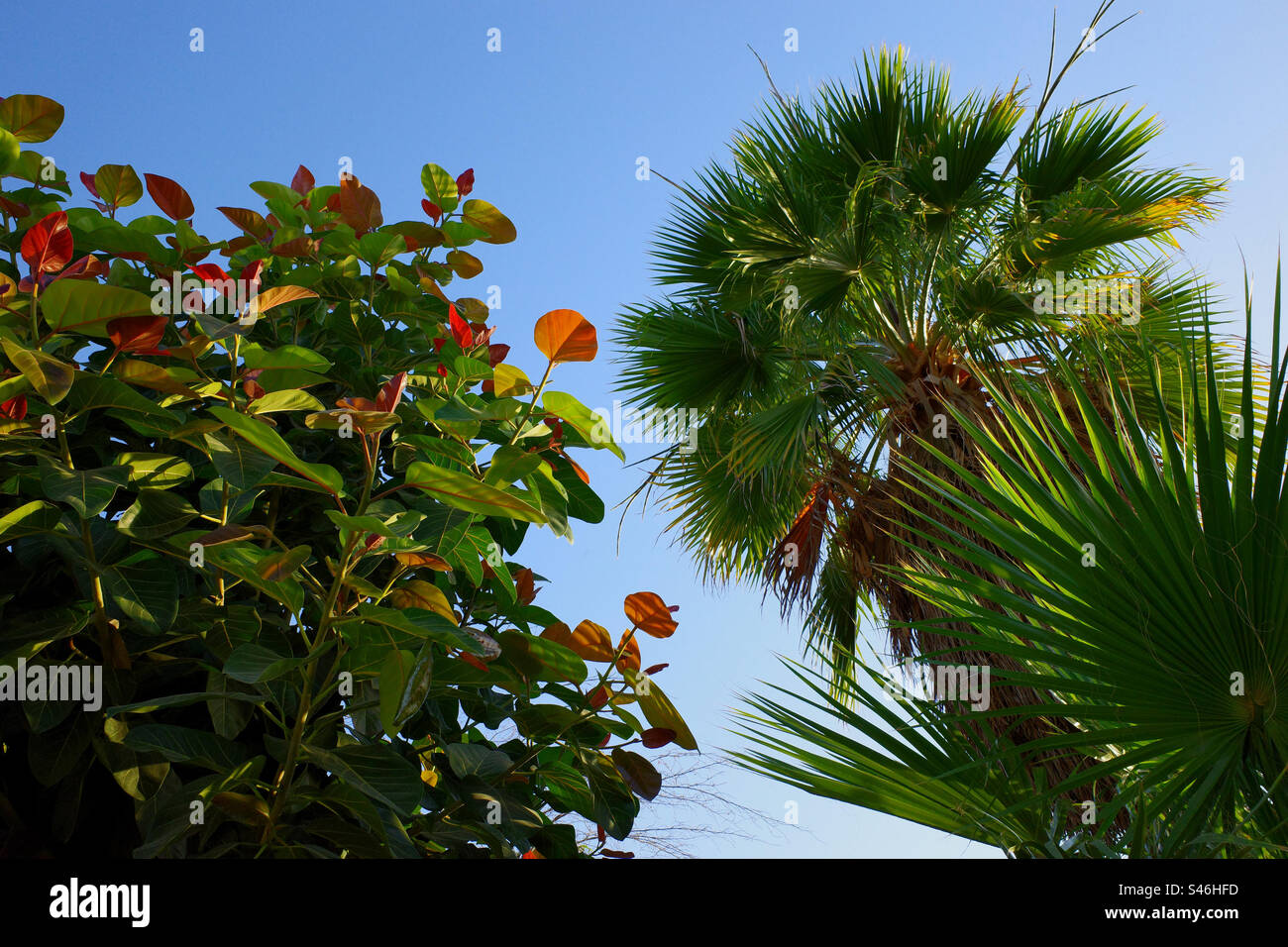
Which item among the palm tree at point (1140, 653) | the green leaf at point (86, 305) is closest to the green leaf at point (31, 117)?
the green leaf at point (86, 305)

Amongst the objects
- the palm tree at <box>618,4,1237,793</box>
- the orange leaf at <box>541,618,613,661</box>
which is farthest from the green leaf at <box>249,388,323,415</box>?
the palm tree at <box>618,4,1237,793</box>

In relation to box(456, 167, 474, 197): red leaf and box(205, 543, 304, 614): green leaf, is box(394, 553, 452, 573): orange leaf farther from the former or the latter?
box(456, 167, 474, 197): red leaf

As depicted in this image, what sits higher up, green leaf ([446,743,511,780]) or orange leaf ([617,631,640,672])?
orange leaf ([617,631,640,672])

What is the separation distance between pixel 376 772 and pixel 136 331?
0.58 metres

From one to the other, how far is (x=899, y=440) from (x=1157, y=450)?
1.53 metres

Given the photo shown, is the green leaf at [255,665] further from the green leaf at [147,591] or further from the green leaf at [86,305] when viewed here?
the green leaf at [86,305]

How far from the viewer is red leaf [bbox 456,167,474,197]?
5.35 ft

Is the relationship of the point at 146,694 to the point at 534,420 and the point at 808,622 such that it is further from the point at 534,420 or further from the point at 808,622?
the point at 808,622

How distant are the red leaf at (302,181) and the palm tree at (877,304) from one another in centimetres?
328

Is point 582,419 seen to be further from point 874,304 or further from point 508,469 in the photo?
point 874,304

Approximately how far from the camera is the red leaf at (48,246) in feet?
3.47

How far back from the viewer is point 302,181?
178 cm

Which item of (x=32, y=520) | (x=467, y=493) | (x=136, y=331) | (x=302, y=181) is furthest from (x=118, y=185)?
(x=467, y=493)

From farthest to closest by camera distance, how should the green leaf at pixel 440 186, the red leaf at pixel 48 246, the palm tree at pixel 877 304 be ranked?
the palm tree at pixel 877 304, the green leaf at pixel 440 186, the red leaf at pixel 48 246
